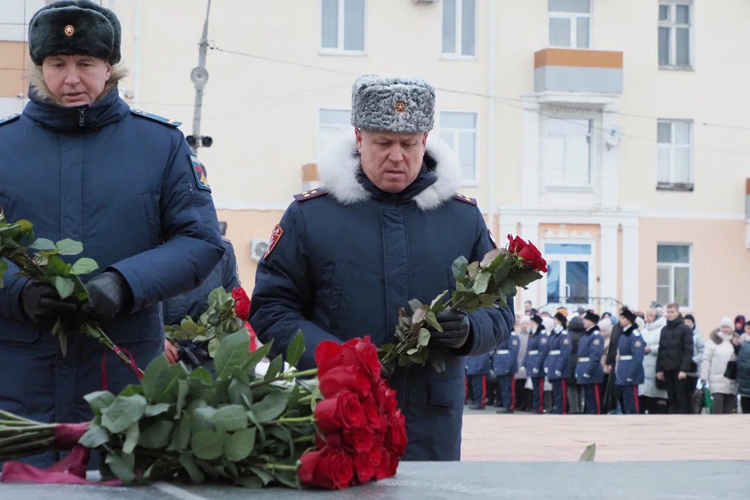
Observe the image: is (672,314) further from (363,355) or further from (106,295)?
(363,355)

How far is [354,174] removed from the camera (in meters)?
3.97

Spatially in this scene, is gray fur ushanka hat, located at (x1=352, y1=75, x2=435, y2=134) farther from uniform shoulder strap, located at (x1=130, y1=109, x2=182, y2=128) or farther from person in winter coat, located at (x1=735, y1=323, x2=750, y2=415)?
person in winter coat, located at (x1=735, y1=323, x2=750, y2=415)

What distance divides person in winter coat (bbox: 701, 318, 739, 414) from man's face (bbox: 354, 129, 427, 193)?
13417mm

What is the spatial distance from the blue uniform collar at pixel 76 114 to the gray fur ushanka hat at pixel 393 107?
29.9 inches

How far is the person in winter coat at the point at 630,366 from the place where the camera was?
57.2ft

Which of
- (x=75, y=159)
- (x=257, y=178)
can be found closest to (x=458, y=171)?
(x=75, y=159)

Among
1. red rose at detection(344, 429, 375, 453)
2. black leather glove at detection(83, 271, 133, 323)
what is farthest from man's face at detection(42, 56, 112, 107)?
red rose at detection(344, 429, 375, 453)

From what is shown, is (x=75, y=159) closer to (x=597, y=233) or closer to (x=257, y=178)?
(x=257, y=178)

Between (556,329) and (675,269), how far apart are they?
1010cm

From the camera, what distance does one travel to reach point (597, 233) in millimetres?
28609

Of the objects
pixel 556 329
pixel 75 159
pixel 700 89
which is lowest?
pixel 556 329

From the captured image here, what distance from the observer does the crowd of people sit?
16.8 metres

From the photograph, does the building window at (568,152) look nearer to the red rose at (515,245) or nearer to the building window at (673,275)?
the building window at (673,275)

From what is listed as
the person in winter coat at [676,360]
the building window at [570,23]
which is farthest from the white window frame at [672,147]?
the person in winter coat at [676,360]
